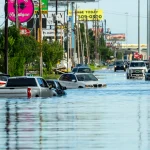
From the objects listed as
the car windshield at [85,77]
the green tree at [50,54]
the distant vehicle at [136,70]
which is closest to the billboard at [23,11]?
the green tree at [50,54]

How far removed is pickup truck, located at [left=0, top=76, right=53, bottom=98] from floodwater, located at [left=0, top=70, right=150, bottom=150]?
232 inches

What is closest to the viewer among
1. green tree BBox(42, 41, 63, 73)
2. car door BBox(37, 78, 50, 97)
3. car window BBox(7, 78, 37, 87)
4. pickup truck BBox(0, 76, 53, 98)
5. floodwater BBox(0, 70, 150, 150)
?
floodwater BBox(0, 70, 150, 150)

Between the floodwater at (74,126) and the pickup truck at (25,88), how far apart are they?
5.88 metres

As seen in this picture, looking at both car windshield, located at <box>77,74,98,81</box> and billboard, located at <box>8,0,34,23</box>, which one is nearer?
car windshield, located at <box>77,74,98,81</box>

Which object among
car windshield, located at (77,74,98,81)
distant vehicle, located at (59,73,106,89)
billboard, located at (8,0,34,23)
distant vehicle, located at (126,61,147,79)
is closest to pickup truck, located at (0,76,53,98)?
distant vehicle, located at (59,73,106,89)

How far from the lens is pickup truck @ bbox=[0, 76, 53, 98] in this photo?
4547cm

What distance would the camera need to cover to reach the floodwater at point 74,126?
2058 cm

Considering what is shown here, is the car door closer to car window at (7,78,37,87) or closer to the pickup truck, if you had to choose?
the pickup truck

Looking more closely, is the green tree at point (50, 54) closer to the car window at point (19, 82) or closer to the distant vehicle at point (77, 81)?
the distant vehicle at point (77, 81)

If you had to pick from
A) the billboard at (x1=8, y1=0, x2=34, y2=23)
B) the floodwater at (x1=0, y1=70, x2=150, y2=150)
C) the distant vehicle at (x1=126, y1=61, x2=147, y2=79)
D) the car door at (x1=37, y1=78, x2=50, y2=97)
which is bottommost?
the distant vehicle at (x1=126, y1=61, x2=147, y2=79)

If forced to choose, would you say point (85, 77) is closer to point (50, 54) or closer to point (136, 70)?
point (50, 54)

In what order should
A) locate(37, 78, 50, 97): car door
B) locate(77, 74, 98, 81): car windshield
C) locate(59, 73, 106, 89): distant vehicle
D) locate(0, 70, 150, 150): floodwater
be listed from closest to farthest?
locate(0, 70, 150, 150): floodwater < locate(37, 78, 50, 97): car door < locate(59, 73, 106, 89): distant vehicle < locate(77, 74, 98, 81): car windshield

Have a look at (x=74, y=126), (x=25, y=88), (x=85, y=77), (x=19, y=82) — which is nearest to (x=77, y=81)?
(x=85, y=77)

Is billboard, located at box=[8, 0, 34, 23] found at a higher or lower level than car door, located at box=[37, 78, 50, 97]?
higher
